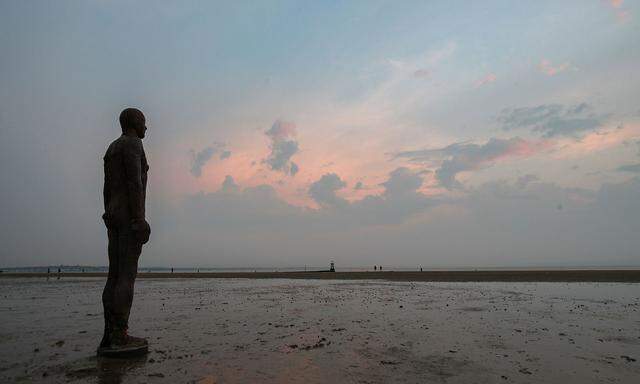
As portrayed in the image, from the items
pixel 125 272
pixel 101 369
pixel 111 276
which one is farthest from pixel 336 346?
pixel 111 276

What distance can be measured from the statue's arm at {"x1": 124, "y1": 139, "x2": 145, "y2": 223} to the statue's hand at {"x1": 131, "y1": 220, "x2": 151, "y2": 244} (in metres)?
0.07

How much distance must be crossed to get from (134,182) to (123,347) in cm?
320

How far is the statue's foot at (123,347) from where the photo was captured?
7.10 m

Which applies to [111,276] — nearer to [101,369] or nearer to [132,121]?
[101,369]

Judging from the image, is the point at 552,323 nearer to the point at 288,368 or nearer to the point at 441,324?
the point at 441,324

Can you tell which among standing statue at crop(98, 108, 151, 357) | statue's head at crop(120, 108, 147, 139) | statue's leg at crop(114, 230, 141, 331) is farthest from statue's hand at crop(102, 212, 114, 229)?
statue's head at crop(120, 108, 147, 139)

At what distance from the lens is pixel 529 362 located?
6930 millimetres

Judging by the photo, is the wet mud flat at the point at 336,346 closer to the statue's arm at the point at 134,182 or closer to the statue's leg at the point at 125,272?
the statue's leg at the point at 125,272

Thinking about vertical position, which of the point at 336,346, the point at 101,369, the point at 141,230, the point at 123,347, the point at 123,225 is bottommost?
the point at 336,346

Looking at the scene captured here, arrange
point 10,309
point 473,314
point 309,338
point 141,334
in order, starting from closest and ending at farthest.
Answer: point 309,338 → point 141,334 → point 473,314 → point 10,309

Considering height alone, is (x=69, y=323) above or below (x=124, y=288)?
below

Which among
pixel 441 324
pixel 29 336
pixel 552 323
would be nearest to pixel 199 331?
pixel 29 336

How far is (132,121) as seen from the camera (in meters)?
8.60

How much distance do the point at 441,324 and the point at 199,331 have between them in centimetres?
677
